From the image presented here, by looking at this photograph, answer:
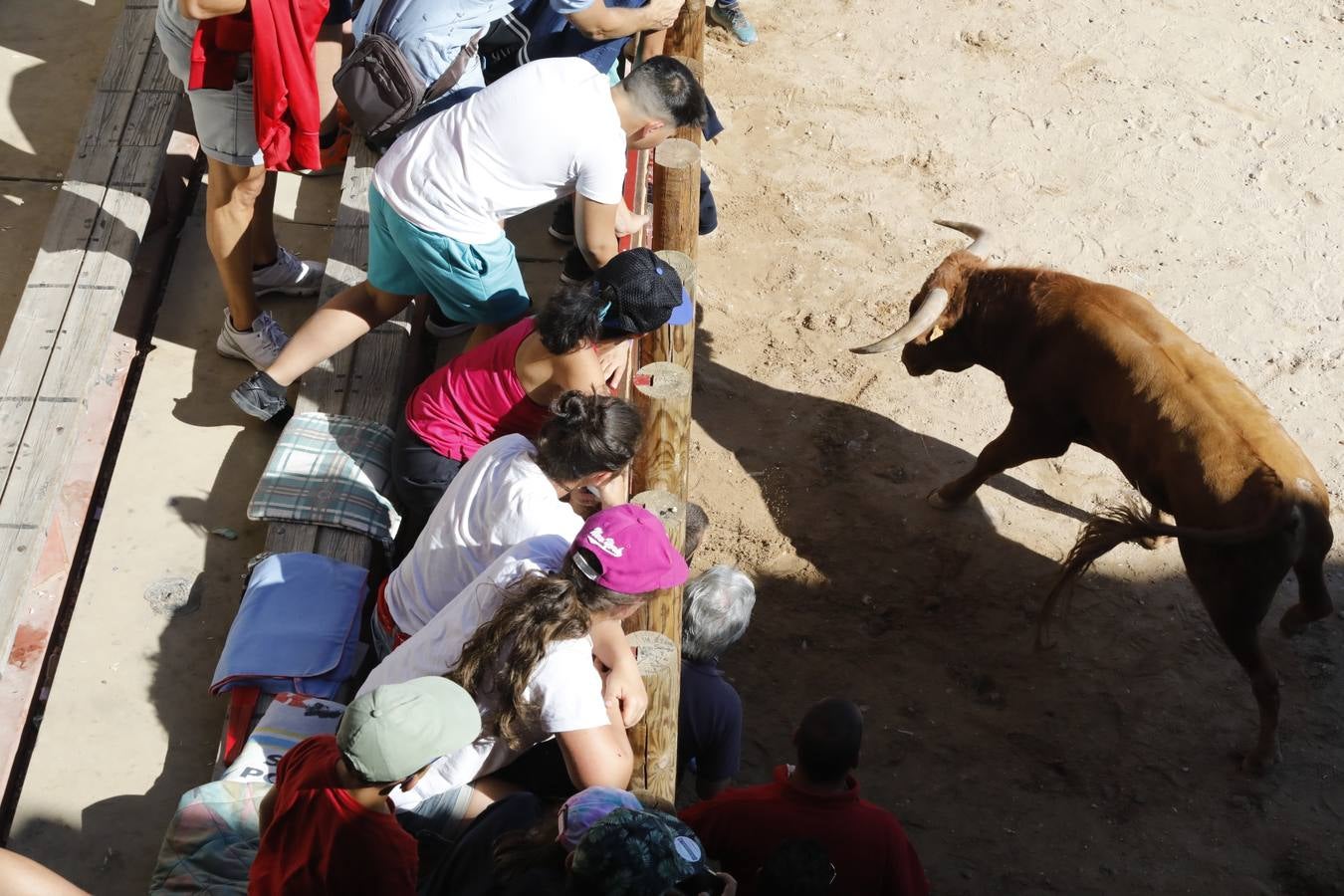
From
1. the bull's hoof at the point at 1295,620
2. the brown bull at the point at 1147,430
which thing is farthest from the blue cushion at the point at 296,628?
the bull's hoof at the point at 1295,620

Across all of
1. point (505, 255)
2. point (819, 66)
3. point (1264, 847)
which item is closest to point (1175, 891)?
point (1264, 847)

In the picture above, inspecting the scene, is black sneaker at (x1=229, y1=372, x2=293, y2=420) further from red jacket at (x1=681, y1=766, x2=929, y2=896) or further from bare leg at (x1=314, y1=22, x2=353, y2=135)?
red jacket at (x1=681, y1=766, x2=929, y2=896)

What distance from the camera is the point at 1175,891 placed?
442cm

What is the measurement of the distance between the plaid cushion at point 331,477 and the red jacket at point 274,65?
1.00 metres

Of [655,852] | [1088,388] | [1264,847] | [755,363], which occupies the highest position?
[655,852]

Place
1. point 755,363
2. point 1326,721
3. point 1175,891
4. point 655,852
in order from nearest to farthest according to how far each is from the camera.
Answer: point 655,852 → point 1175,891 → point 1326,721 → point 755,363

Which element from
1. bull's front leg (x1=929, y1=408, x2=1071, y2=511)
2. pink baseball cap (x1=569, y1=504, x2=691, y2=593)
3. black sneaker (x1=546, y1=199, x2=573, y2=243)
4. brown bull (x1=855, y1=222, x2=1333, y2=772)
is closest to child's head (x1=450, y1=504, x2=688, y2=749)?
pink baseball cap (x1=569, y1=504, x2=691, y2=593)

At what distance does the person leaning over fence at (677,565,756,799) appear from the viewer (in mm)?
3715

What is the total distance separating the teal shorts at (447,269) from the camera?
406 cm

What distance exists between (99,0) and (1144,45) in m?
6.65

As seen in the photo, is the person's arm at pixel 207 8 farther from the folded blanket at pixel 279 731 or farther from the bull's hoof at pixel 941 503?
the bull's hoof at pixel 941 503

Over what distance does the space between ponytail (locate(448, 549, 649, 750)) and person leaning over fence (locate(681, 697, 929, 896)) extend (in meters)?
0.58

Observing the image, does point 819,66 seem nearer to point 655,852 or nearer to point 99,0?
point 99,0

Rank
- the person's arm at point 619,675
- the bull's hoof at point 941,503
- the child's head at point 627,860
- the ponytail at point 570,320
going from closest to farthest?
the child's head at point 627,860 → the person's arm at point 619,675 → the ponytail at point 570,320 → the bull's hoof at point 941,503
